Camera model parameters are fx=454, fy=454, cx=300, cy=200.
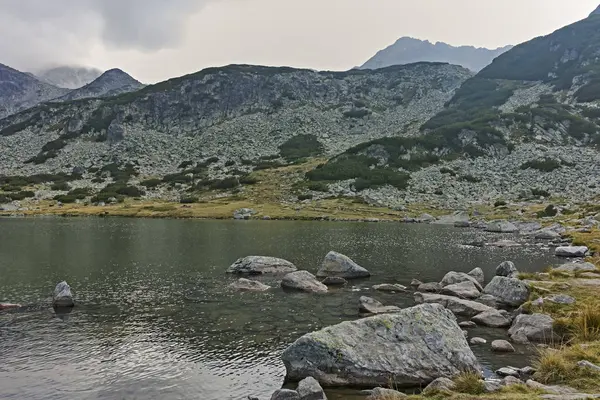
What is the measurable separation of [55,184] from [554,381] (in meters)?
155

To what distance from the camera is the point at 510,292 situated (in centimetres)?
3073

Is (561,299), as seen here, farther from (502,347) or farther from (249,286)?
(249,286)

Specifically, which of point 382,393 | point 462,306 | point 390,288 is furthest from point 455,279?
point 382,393

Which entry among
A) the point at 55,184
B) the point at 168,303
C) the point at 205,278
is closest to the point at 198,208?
the point at 55,184

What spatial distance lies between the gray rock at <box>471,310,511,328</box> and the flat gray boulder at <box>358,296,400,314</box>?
4.73 m

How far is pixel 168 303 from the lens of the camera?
30422 mm

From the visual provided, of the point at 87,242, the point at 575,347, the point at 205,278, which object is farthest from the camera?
the point at 87,242

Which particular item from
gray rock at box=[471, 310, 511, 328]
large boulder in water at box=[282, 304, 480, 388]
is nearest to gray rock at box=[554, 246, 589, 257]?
gray rock at box=[471, 310, 511, 328]

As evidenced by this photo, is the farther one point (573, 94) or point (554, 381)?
point (573, 94)

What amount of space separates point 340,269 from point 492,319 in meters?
16.3

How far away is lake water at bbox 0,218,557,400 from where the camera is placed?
17922 mm

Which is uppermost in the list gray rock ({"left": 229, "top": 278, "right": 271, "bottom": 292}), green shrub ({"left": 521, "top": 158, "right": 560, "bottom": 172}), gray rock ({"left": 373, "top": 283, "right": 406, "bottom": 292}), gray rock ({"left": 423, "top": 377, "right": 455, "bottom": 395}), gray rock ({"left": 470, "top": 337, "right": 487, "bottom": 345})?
green shrub ({"left": 521, "top": 158, "right": 560, "bottom": 172})

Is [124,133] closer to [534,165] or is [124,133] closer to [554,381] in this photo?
[534,165]

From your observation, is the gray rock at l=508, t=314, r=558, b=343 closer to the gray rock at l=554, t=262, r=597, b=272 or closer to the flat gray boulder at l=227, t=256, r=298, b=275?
the gray rock at l=554, t=262, r=597, b=272
